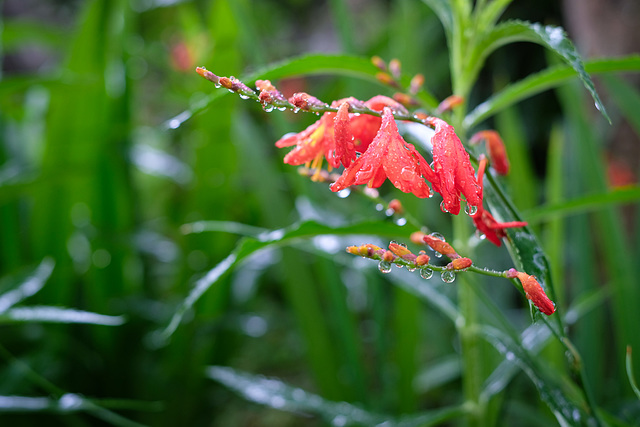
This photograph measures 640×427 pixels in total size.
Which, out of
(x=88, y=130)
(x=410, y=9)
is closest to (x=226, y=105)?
(x=88, y=130)

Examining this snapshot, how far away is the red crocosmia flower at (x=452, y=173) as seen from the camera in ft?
0.98

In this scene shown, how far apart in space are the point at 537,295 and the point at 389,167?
0.40ft

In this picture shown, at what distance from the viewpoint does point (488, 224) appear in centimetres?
34

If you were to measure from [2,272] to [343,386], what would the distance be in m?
0.65

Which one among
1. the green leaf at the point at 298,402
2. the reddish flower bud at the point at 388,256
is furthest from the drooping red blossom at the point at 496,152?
the green leaf at the point at 298,402

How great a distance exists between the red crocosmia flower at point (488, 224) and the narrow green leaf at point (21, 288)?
574mm

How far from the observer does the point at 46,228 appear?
2.91ft

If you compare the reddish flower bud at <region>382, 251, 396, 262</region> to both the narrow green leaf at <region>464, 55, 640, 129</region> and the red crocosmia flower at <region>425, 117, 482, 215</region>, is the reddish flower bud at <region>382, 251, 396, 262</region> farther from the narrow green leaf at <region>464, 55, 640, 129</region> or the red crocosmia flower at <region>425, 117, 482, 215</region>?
the narrow green leaf at <region>464, 55, 640, 129</region>

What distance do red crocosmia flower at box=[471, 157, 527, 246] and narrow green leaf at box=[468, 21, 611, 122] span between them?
80 millimetres

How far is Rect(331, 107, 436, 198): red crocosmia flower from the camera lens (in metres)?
0.30

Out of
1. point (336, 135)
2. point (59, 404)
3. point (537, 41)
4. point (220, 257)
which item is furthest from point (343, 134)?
point (220, 257)

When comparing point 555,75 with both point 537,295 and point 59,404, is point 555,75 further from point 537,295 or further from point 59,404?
point 59,404

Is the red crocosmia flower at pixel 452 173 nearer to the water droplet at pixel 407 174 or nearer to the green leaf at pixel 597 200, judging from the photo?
the water droplet at pixel 407 174

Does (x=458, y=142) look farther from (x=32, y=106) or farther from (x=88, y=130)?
(x=32, y=106)
